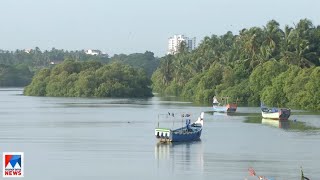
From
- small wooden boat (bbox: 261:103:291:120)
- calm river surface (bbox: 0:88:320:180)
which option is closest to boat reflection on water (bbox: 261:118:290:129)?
small wooden boat (bbox: 261:103:291:120)

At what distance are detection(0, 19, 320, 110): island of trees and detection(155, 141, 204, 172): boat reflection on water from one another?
39.4m

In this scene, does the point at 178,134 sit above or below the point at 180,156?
above

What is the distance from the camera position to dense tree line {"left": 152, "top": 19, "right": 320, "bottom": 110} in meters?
96.2

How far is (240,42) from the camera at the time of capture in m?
121

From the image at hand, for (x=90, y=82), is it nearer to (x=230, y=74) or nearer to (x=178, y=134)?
(x=230, y=74)

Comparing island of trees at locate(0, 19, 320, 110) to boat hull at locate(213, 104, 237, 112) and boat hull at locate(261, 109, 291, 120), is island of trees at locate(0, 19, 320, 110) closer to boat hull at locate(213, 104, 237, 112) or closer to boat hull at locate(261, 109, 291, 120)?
boat hull at locate(213, 104, 237, 112)

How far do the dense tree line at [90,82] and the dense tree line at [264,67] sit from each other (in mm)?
8784

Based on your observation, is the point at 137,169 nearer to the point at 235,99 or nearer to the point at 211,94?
the point at 235,99

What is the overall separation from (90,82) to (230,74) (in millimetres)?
30568

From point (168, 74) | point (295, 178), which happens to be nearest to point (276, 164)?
point (295, 178)

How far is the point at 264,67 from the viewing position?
104m

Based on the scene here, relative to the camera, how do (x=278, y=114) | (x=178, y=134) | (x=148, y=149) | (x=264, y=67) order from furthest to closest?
(x=264, y=67) → (x=278, y=114) → (x=178, y=134) → (x=148, y=149)

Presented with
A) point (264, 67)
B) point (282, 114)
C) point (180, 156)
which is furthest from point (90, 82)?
point (180, 156)

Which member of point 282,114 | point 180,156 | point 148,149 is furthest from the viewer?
point 282,114
